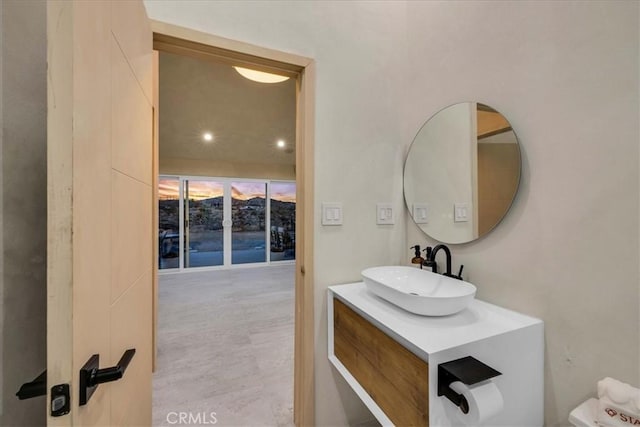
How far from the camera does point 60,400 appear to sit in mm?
488

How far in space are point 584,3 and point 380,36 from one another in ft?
3.27

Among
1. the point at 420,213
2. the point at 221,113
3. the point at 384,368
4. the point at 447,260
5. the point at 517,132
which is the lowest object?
the point at 384,368

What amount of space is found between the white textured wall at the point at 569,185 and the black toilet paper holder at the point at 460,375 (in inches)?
17.7

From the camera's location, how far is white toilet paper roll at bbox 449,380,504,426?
71cm

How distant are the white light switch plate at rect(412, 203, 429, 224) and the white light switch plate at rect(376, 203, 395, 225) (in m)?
Result: 0.14

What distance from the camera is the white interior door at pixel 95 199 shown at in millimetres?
493

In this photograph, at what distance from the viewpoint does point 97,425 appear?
2.03 feet

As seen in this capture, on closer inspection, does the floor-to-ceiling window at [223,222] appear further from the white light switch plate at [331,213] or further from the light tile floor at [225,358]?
the white light switch plate at [331,213]

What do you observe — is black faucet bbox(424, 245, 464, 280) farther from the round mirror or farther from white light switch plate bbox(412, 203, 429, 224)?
white light switch plate bbox(412, 203, 429, 224)

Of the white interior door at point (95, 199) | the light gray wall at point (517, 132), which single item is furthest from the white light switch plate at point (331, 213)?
the white interior door at point (95, 199)

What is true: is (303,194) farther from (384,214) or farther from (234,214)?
(234,214)

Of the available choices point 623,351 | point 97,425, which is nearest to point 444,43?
point 623,351

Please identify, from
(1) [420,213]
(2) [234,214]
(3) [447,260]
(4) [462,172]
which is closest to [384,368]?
(3) [447,260]

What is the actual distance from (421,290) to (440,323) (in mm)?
351
